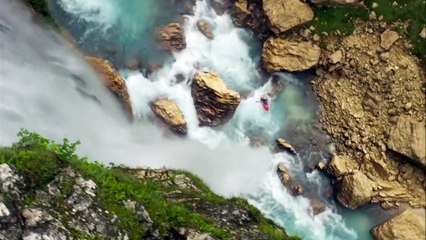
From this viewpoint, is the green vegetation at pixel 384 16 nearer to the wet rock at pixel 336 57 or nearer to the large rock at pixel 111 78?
the wet rock at pixel 336 57

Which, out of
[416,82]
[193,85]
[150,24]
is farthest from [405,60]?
[150,24]

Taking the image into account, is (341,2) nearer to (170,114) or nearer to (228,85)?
(228,85)

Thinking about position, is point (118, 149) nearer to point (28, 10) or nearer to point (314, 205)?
point (28, 10)

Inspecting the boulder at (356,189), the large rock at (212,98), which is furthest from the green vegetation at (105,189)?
the boulder at (356,189)

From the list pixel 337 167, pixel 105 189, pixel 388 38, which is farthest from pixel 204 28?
pixel 105 189

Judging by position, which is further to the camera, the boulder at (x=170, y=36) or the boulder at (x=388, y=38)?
→ the boulder at (x=388, y=38)

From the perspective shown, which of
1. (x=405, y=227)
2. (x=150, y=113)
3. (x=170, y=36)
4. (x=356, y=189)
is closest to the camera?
(x=150, y=113)
